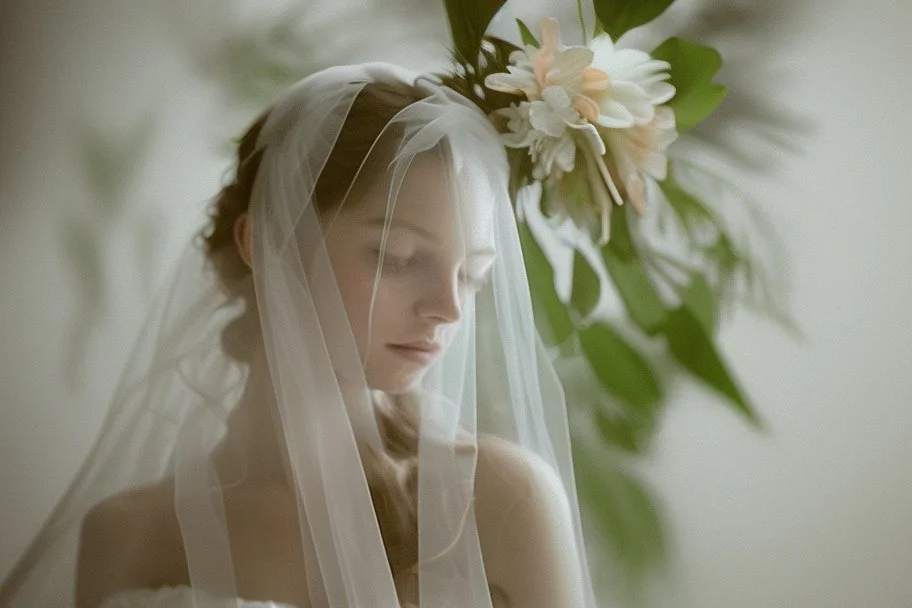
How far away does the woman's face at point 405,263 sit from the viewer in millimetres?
857

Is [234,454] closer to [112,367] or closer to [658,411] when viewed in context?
[112,367]

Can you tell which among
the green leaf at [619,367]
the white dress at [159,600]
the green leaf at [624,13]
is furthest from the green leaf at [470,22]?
the white dress at [159,600]

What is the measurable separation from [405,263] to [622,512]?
0.40 metres

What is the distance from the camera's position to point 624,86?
0.91 metres

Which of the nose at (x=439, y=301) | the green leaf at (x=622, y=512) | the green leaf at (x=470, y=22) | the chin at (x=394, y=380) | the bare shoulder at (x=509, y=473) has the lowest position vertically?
the green leaf at (x=622, y=512)

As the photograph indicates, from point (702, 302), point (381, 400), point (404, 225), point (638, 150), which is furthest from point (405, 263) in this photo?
point (702, 302)

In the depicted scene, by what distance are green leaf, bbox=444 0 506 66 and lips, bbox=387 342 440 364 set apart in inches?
A: 12.2

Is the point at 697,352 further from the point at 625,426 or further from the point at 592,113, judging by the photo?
the point at 592,113

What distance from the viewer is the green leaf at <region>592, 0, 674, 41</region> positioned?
3.28ft

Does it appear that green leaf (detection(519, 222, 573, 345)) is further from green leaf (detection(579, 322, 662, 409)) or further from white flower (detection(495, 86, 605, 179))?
white flower (detection(495, 86, 605, 179))

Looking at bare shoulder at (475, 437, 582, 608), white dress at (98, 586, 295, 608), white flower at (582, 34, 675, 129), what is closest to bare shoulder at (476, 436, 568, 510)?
bare shoulder at (475, 437, 582, 608)

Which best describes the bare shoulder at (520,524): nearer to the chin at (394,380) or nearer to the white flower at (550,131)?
the chin at (394,380)

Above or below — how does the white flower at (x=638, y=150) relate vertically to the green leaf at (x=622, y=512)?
above

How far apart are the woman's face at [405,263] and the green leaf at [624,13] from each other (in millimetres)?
274
